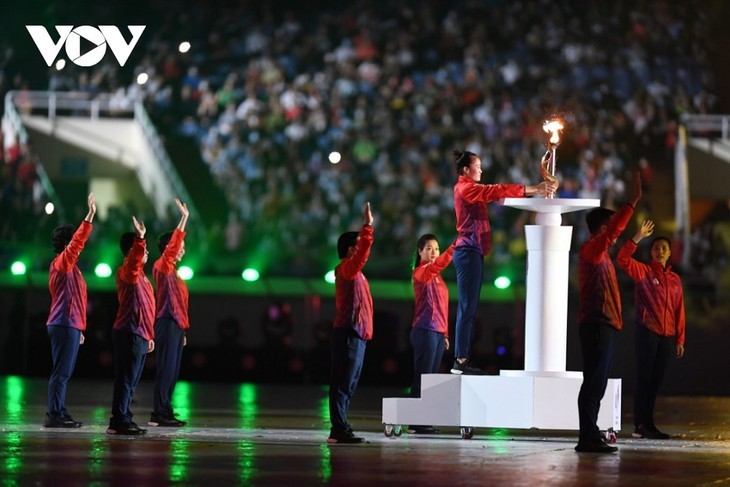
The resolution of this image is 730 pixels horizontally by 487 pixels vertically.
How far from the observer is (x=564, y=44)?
19625 mm

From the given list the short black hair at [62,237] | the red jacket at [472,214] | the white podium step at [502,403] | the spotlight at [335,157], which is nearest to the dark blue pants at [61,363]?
the short black hair at [62,237]

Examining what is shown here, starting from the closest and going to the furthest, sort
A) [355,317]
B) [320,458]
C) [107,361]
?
[320,458]
[355,317]
[107,361]

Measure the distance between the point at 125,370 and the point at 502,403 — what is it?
9.05 feet

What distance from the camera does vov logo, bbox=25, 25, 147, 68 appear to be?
64.7 feet

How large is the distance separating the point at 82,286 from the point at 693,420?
5.75 meters

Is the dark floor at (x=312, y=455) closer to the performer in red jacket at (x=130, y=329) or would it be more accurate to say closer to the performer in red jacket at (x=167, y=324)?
the performer in red jacket at (x=130, y=329)

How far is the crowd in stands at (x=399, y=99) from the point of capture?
19.4 metres

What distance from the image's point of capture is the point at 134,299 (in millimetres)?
10391

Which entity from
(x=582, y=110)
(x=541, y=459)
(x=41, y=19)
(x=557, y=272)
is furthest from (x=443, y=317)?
(x=41, y=19)

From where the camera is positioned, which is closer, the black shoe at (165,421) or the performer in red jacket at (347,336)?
the performer in red jacket at (347,336)

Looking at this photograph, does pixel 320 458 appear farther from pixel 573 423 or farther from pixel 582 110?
pixel 582 110

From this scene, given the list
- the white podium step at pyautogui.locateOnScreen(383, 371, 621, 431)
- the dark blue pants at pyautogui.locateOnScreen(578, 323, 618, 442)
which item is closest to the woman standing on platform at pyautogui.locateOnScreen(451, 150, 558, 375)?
the white podium step at pyautogui.locateOnScreen(383, 371, 621, 431)

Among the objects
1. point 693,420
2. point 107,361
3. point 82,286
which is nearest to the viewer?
point 82,286

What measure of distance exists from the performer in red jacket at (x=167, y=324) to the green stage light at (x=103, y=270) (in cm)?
762
